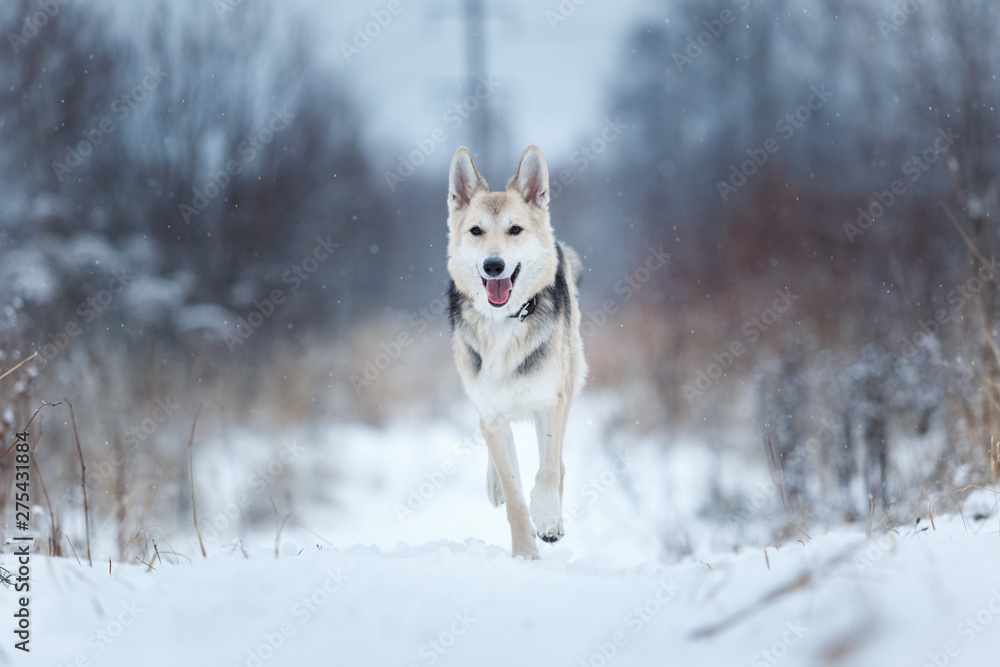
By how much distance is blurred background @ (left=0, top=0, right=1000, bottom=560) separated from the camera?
6230 millimetres

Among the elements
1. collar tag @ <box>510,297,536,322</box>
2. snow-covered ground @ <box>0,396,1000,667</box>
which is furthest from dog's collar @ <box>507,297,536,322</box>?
snow-covered ground @ <box>0,396,1000,667</box>

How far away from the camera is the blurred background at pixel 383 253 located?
623cm

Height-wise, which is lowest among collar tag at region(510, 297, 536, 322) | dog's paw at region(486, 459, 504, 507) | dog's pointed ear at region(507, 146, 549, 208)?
dog's paw at region(486, 459, 504, 507)

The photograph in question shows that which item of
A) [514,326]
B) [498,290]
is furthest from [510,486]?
[498,290]

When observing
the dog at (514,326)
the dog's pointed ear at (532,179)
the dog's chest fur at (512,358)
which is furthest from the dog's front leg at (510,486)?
the dog's pointed ear at (532,179)

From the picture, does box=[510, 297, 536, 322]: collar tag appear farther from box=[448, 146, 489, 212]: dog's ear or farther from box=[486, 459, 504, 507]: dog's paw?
box=[486, 459, 504, 507]: dog's paw

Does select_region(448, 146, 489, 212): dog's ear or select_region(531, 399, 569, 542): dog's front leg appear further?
select_region(448, 146, 489, 212): dog's ear

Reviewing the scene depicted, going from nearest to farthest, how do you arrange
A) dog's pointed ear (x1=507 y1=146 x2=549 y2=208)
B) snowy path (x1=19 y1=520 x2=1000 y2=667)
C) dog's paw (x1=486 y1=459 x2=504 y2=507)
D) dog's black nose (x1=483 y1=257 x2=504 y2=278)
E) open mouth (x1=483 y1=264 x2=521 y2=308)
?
snowy path (x1=19 y1=520 x2=1000 y2=667) → dog's black nose (x1=483 y1=257 x2=504 y2=278) → open mouth (x1=483 y1=264 x2=521 y2=308) → dog's pointed ear (x1=507 y1=146 x2=549 y2=208) → dog's paw (x1=486 y1=459 x2=504 y2=507)

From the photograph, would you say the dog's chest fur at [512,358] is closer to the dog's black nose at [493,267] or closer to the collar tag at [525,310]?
the collar tag at [525,310]

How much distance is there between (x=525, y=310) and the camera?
368cm

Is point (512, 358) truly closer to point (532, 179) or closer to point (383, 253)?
point (532, 179)

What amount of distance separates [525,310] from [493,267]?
1.34ft

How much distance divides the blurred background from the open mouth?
2.77 metres

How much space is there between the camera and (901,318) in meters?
7.35
